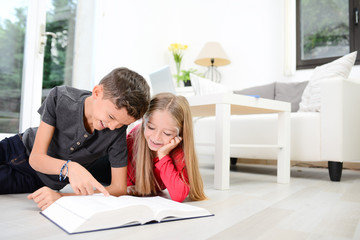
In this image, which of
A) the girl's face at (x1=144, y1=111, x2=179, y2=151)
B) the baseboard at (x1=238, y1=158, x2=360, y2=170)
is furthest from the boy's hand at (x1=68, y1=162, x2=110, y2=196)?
the baseboard at (x1=238, y1=158, x2=360, y2=170)

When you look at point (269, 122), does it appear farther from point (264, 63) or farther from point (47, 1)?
point (47, 1)

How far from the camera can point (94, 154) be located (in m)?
1.17

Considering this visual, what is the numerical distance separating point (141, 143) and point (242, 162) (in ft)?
8.08

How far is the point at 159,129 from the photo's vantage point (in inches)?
47.3

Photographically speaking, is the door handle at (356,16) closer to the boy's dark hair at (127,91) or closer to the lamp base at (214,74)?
the lamp base at (214,74)

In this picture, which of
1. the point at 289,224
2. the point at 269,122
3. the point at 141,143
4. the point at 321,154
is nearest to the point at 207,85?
the point at 269,122

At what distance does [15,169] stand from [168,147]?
0.66 metres

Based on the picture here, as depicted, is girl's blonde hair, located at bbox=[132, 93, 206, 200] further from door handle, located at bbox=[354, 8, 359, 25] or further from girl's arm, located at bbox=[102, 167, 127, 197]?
door handle, located at bbox=[354, 8, 359, 25]

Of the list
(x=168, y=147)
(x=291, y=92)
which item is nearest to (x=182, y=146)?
(x=168, y=147)

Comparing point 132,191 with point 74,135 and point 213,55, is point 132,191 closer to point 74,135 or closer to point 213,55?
point 74,135

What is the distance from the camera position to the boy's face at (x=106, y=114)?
0.98m

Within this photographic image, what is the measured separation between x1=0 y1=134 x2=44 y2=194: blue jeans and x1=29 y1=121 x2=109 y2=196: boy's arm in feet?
0.91

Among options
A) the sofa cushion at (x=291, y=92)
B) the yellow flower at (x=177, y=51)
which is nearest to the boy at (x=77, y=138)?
the sofa cushion at (x=291, y=92)

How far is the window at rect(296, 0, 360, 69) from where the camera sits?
130 inches
